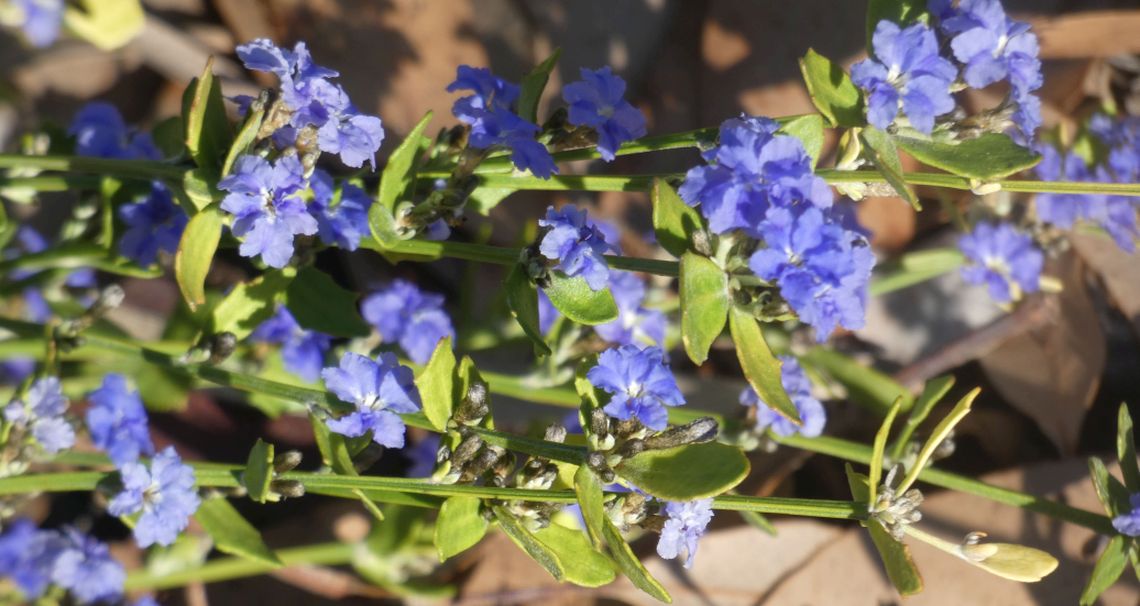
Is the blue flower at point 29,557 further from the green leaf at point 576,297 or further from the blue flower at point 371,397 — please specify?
the green leaf at point 576,297

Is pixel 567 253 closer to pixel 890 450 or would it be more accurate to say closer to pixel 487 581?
pixel 890 450

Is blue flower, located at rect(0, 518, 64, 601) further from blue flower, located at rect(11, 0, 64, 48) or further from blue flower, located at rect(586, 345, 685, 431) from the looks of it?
blue flower, located at rect(586, 345, 685, 431)

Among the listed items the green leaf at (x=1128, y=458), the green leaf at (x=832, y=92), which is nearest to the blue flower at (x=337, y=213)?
the green leaf at (x=832, y=92)

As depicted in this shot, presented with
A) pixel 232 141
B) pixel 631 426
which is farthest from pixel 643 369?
pixel 232 141

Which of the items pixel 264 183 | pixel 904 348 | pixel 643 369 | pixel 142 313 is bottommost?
pixel 142 313

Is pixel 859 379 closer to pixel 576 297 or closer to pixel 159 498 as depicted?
pixel 576 297

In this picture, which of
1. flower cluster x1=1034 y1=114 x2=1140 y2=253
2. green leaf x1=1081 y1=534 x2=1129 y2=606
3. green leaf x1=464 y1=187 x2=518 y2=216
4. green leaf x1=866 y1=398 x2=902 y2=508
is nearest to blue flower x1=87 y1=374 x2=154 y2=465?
green leaf x1=464 y1=187 x2=518 y2=216
